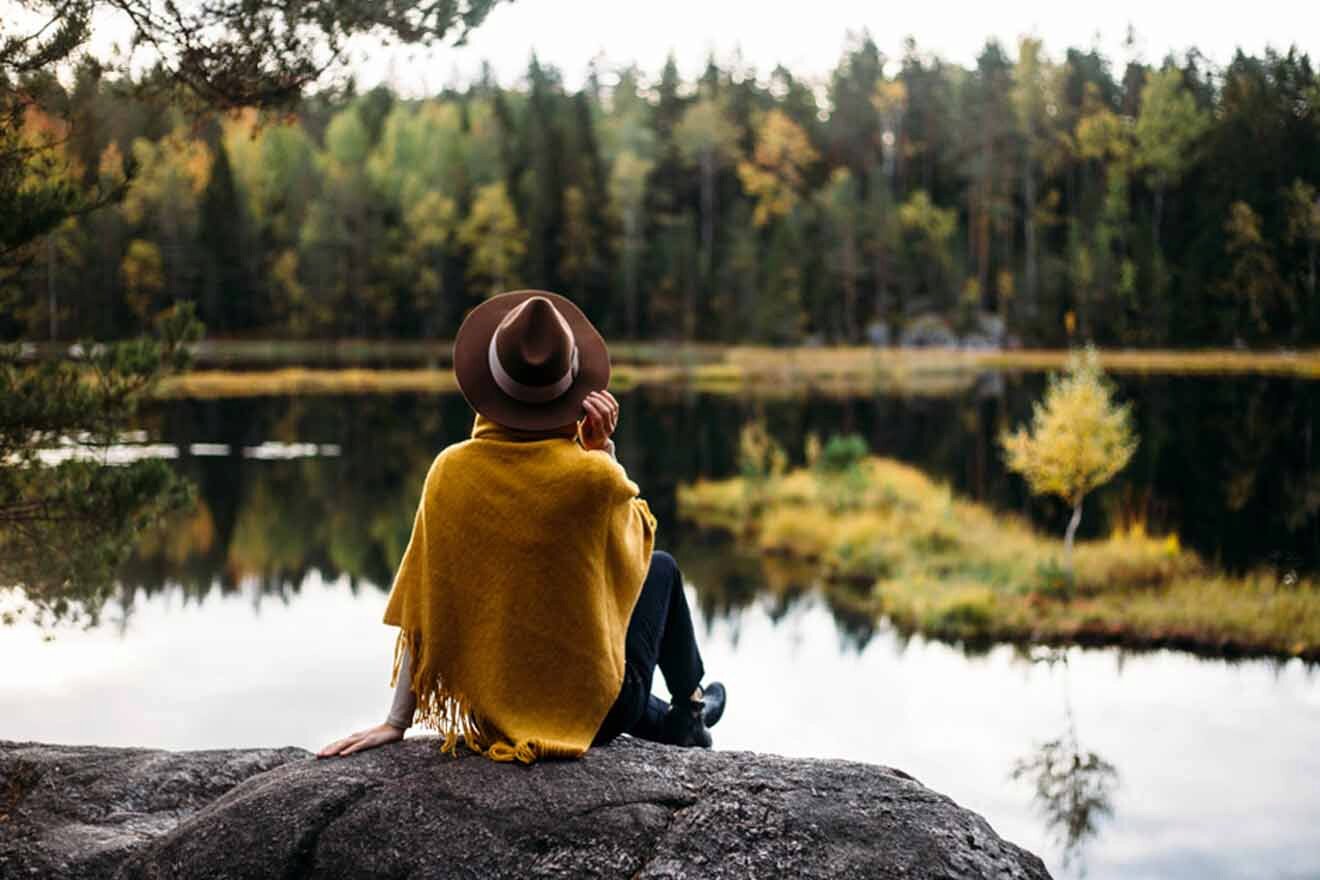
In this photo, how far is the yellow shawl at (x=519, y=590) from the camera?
3.23 m

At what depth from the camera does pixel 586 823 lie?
3137mm

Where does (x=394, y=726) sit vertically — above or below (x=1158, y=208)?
below

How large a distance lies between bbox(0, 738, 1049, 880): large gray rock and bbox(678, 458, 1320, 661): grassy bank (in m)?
14.6

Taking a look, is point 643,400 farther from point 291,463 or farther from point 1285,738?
point 1285,738

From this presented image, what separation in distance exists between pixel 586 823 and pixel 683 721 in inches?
25.6

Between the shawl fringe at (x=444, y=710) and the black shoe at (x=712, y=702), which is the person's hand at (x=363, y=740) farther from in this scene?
the black shoe at (x=712, y=702)

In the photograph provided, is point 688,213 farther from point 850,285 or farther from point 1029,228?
point 1029,228

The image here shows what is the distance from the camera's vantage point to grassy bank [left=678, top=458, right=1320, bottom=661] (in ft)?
56.5

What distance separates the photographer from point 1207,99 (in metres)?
23.7

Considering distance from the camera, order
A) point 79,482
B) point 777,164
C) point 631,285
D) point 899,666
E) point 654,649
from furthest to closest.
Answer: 1. point 777,164
2. point 631,285
3. point 899,666
4. point 79,482
5. point 654,649

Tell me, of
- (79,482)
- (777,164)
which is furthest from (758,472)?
(777,164)

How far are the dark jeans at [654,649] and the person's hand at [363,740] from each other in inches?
19.8

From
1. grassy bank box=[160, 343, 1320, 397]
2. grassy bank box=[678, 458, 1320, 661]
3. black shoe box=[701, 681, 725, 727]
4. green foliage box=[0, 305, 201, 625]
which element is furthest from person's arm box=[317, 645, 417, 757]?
grassy bank box=[160, 343, 1320, 397]

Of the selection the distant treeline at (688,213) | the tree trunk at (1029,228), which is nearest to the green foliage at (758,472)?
the distant treeline at (688,213)
